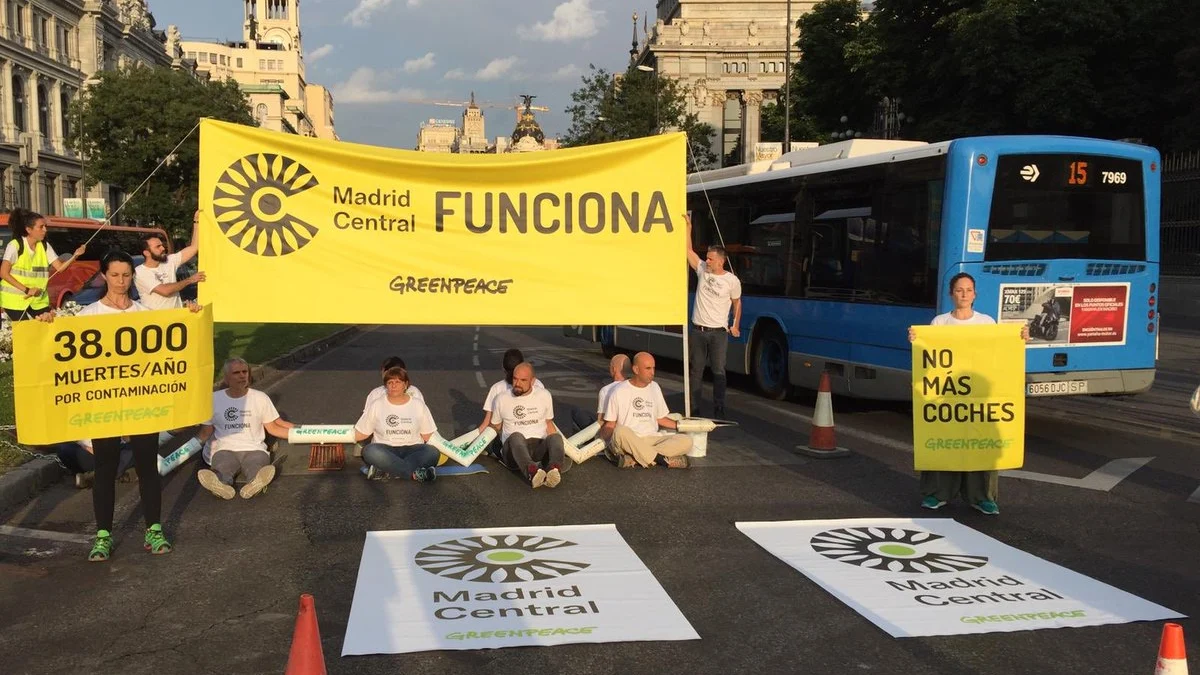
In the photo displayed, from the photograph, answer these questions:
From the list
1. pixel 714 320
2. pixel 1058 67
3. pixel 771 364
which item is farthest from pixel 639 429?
pixel 1058 67

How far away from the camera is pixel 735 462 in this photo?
945 centimetres

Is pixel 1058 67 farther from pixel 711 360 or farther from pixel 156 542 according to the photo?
pixel 156 542

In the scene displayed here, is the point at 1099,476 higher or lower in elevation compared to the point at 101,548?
lower

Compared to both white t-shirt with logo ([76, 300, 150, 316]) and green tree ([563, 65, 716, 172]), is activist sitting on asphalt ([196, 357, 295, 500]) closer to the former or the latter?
white t-shirt with logo ([76, 300, 150, 316])

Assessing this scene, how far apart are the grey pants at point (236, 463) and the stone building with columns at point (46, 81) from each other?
59.5 meters

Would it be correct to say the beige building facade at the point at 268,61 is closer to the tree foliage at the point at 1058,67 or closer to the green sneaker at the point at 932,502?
the tree foliage at the point at 1058,67

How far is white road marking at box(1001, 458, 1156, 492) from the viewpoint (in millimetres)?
8531

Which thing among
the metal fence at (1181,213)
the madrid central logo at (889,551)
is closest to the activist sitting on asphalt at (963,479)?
the madrid central logo at (889,551)

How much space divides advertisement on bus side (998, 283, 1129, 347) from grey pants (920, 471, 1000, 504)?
3.55 m

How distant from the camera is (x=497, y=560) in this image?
243 inches

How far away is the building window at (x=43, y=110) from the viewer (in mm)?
67062

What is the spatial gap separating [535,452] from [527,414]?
320 mm

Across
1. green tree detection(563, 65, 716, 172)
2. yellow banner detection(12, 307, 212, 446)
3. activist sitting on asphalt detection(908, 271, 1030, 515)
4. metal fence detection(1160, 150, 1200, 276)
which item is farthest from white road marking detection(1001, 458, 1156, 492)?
green tree detection(563, 65, 716, 172)

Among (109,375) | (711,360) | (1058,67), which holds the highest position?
(1058,67)
